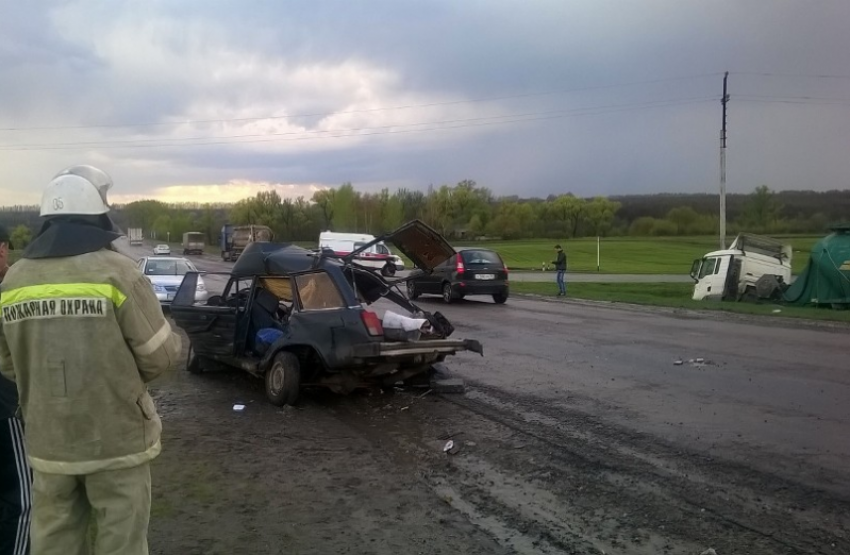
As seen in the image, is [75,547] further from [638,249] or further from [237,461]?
[638,249]

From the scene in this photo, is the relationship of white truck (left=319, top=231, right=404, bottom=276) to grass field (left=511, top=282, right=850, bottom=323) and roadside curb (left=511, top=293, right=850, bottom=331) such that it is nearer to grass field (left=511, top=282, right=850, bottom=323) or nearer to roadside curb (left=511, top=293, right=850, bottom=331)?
grass field (left=511, top=282, right=850, bottom=323)

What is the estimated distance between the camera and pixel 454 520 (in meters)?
5.21

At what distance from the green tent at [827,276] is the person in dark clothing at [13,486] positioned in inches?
869

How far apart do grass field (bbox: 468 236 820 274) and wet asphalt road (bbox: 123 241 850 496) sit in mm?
35111

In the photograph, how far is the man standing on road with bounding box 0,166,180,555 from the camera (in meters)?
3.05

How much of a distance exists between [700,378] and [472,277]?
13.1 meters

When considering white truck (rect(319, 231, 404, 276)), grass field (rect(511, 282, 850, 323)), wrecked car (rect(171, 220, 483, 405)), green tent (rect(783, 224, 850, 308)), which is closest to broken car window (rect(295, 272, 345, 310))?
wrecked car (rect(171, 220, 483, 405))

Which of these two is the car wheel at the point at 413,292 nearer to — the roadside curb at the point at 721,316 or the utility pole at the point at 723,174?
the roadside curb at the point at 721,316

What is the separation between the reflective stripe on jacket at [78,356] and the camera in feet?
10.00

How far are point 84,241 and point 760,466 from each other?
5.30 m

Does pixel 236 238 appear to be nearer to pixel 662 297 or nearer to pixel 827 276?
pixel 662 297

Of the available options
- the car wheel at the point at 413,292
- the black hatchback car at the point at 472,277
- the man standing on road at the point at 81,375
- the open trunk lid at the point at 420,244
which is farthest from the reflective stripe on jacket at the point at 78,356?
the car wheel at the point at 413,292

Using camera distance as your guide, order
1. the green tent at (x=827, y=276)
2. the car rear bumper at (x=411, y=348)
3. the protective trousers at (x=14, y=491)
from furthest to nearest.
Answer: the green tent at (x=827, y=276)
the car rear bumper at (x=411, y=348)
the protective trousers at (x=14, y=491)

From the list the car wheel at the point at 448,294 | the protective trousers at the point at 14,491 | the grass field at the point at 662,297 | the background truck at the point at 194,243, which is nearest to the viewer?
the protective trousers at the point at 14,491
